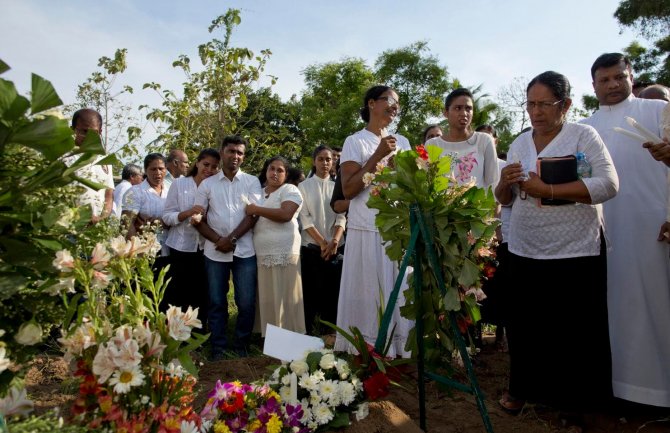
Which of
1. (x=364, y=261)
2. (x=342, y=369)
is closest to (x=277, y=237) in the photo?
(x=364, y=261)

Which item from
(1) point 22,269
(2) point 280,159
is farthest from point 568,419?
(2) point 280,159

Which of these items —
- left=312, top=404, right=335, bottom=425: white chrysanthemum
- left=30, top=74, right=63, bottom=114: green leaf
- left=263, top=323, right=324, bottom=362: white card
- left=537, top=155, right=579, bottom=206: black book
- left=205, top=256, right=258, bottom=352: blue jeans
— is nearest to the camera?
left=30, top=74, right=63, bottom=114: green leaf

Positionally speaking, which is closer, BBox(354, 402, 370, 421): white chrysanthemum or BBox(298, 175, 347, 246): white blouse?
BBox(354, 402, 370, 421): white chrysanthemum

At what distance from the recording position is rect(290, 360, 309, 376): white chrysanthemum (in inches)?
119

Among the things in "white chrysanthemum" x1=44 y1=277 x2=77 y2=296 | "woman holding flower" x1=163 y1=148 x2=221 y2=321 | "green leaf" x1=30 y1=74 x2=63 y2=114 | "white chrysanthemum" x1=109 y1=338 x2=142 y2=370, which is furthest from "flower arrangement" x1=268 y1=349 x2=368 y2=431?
"woman holding flower" x1=163 y1=148 x2=221 y2=321

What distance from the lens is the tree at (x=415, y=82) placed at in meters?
25.5

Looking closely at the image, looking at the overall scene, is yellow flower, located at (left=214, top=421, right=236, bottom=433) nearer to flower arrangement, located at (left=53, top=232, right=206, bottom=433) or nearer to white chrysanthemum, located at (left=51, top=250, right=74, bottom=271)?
flower arrangement, located at (left=53, top=232, right=206, bottom=433)

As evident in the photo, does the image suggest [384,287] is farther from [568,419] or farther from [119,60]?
[119,60]

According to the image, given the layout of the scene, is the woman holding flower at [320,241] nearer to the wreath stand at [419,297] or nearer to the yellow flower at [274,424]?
the wreath stand at [419,297]

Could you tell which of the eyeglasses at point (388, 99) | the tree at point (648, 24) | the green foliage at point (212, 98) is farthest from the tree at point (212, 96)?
the tree at point (648, 24)

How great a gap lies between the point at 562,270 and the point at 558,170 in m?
0.62

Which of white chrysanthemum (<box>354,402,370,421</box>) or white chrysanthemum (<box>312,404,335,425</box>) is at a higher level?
white chrysanthemum (<box>312,404,335,425</box>)

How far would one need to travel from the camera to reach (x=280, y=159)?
601 centimetres

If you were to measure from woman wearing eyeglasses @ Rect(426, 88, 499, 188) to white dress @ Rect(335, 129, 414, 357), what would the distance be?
2.33ft
